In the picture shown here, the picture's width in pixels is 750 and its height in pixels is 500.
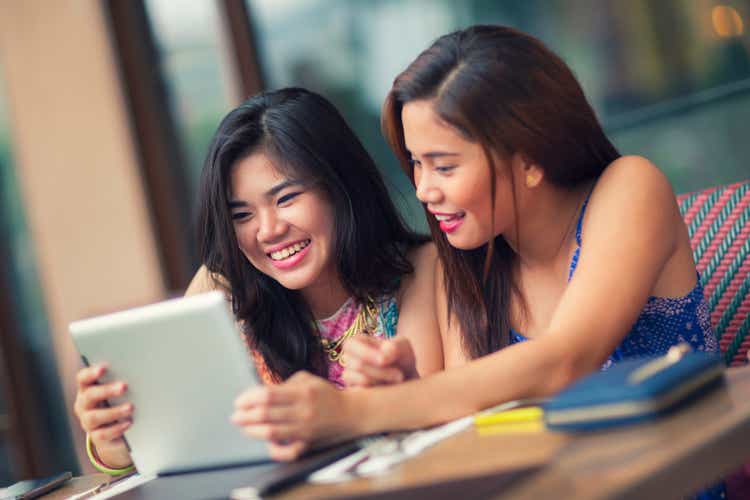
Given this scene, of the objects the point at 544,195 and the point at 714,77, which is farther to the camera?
the point at 714,77

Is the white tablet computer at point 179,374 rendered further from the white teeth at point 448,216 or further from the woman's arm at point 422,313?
the woman's arm at point 422,313

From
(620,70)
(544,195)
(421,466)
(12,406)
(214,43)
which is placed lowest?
(12,406)

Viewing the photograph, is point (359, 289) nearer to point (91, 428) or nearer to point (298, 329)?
point (298, 329)

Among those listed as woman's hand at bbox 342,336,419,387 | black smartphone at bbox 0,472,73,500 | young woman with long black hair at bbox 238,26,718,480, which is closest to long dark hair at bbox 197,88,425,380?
young woman with long black hair at bbox 238,26,718,480

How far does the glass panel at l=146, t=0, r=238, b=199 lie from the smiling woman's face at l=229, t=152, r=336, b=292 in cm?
215

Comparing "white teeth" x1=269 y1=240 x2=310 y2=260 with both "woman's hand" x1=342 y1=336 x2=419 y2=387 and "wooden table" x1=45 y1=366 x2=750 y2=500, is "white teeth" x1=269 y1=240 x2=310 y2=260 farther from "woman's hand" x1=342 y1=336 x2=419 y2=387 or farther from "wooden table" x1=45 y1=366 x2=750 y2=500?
"wooden table" x1=45 y1=366 x2=750 y2=500

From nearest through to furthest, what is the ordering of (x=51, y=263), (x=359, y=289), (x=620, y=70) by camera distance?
(x=359, y=289), (x=620, y=70), (x=51, y=263)

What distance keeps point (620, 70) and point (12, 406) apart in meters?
3.29

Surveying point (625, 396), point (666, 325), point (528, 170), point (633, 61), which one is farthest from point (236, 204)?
point (633, 61)

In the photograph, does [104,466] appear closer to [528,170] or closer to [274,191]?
[274,191]

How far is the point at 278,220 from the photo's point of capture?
1959 millimetres

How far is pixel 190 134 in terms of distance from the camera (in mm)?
4199

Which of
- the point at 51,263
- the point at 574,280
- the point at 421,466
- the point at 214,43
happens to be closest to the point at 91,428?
the point at 421,466

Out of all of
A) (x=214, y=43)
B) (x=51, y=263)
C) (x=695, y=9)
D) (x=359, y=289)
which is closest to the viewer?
(x=359, y=289)
